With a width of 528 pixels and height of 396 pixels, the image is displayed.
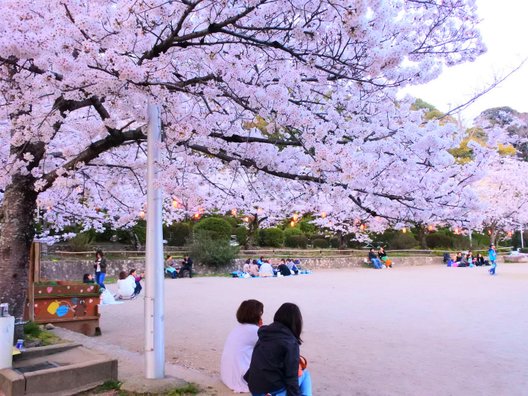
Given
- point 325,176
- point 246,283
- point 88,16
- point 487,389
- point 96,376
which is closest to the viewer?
point 88,16

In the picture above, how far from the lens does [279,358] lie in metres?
3.25

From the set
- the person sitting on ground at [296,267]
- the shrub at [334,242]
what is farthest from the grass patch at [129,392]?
the shrub at [334,242]

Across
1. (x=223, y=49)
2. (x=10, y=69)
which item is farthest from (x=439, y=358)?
(x=10, y=69)

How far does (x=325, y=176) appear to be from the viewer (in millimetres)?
5559

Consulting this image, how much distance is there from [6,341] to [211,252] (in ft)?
58.3

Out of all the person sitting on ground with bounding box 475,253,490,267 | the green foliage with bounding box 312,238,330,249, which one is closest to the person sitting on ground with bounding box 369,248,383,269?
the green foliage with bounding box 312,238,330,249

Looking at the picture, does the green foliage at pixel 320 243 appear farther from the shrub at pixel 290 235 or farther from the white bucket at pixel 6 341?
the white bucket at pixel 6 341

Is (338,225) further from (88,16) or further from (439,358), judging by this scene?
(88,16)

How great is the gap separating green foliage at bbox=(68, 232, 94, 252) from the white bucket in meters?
17.6

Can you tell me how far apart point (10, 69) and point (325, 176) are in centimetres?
374

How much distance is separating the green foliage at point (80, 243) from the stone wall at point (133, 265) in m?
1.71

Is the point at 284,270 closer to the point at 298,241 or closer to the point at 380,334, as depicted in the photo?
the point at 298,241

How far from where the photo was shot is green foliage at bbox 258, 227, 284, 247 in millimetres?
29906

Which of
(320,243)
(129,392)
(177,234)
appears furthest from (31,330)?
(320,243)
